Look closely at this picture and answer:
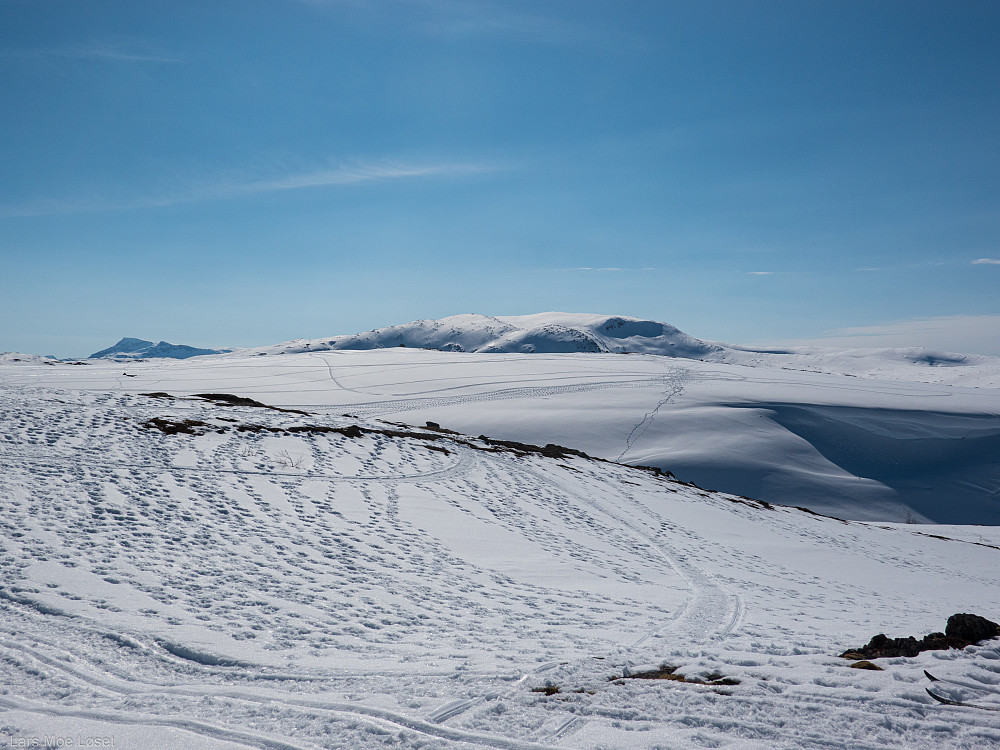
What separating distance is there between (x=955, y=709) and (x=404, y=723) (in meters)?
4.75

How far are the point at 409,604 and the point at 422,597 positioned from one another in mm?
429

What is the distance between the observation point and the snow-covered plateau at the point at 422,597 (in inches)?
192

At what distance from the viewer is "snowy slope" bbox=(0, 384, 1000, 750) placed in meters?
4.86

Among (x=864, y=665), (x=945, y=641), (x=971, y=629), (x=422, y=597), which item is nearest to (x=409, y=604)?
(x=422, y=597)

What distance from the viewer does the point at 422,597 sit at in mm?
9352

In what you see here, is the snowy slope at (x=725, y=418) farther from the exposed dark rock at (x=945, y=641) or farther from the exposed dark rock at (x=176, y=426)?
the exposed dark rock at (x=945, y=641)

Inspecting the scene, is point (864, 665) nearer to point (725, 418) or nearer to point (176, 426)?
point (176, 426)

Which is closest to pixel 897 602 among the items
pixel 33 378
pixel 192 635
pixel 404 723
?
pixel 404 723

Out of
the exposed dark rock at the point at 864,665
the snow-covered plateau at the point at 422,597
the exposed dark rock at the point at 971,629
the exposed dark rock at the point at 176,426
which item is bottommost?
the snow-covered plateau at the point at 422,597

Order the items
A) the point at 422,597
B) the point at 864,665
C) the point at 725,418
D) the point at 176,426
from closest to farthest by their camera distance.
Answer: the point at 864,665, the point at 422,597, the point at 176,426, the point at 725,418

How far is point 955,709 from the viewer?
15.9 feet

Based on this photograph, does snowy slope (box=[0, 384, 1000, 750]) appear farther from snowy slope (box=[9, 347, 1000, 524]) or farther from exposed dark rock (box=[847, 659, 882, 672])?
snowy slope (box=[9, 347, 1000, 524])

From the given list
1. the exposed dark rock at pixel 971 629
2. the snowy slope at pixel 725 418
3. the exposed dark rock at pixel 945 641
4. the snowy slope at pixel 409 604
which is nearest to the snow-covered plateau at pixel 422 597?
the snowy slope at pixel 409 604

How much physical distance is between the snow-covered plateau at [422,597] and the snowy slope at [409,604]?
0.05 meters
